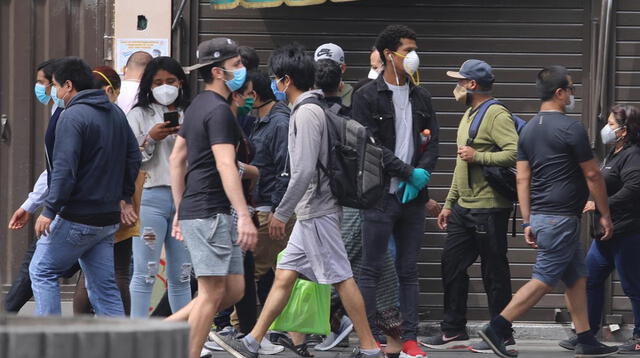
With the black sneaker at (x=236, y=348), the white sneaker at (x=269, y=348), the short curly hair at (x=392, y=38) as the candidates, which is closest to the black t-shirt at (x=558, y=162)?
the short curly hair at (x=392, y=38)

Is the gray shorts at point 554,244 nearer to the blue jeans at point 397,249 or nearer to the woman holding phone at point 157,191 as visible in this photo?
the blue jeans at point 397,249

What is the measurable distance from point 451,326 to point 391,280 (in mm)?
1175

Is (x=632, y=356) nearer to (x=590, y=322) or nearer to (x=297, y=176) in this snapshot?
(x=590, y=322)

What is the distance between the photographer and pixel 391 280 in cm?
866

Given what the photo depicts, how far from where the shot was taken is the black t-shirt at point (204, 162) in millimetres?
6949

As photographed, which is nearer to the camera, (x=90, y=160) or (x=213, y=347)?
(x=90, y=160)

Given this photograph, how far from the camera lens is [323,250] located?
766 centimetres

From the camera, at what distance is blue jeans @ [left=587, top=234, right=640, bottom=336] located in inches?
367

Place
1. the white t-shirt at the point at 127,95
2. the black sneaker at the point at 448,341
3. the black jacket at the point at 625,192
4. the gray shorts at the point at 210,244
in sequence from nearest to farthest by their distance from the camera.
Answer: the gray shorts at the point at 210,244, the white t-shirt at the point at 127,95, the black jacket at the point at 625,192, the black sneaker at the point at 448,341

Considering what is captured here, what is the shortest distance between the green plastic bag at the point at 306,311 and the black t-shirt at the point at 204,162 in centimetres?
146

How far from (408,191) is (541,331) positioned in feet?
8.35

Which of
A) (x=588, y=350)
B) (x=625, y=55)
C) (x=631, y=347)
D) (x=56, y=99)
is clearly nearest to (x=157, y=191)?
(x=56, y=99)

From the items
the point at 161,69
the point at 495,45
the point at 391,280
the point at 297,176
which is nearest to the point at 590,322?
the point at 391,280

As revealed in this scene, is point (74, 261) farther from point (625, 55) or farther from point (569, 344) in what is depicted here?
point (625, 55)
